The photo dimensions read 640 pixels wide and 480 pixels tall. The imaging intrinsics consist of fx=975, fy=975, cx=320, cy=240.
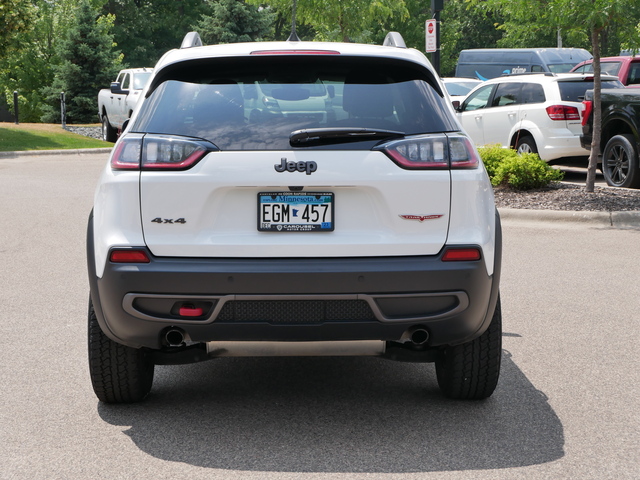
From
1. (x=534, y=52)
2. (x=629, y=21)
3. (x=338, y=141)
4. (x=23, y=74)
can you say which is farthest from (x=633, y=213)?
(x=23, y=74)

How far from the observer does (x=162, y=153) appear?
4.23m

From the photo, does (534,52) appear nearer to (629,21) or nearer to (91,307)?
(629,21)

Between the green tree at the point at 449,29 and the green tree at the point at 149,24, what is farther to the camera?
the green tree at the point at 149,24

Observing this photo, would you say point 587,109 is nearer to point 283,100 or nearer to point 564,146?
point 564,146

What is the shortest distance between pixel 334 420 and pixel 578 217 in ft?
26.0

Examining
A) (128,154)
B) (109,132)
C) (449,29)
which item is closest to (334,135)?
(128,154)

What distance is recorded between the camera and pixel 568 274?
8562 millimetres

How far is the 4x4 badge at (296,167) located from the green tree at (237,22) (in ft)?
146

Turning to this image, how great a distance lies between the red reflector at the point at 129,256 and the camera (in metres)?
4.21

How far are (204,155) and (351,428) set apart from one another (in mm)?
1436

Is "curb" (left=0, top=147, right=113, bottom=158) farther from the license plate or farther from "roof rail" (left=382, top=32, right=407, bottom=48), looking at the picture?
the license plate

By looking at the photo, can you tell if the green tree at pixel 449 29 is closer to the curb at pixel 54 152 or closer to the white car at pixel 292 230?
the curb at pixel 54 152

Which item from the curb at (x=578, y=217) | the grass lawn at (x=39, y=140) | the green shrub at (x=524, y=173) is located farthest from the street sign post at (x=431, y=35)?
the grass lawn at (x=39, y=140)

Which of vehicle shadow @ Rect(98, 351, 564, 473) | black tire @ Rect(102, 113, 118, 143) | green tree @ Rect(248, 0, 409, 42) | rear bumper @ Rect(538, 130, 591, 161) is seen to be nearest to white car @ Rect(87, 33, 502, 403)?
vehicle shadow @ Rect(98, 351, 564, 473)
